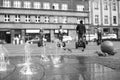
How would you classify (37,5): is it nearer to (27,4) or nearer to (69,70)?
(27,4)

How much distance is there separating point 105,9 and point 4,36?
3339 centimetres

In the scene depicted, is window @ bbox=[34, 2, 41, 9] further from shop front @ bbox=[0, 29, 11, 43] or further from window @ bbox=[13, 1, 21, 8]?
shop front @ bbox=[0, 29, 11, 43]

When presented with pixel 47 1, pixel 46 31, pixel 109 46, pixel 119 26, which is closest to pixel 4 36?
pixel 46 31

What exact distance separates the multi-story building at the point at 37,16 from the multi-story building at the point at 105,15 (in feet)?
8.58

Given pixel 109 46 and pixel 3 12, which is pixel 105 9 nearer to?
pixel 3 12

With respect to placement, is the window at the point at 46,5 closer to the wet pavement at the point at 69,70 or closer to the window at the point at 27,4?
the window at the point at 27,4

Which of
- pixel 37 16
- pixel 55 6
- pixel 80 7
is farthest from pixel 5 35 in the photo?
pixel 80 7

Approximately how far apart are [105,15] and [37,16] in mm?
23105

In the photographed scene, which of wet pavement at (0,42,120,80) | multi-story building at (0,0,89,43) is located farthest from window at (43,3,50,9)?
wet pavement at (0,42,120,80)

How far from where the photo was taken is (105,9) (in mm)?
66375

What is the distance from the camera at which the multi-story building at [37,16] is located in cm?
5359

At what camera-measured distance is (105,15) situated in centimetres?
6606

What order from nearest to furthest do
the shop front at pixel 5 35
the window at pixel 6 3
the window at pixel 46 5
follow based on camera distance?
1. the shop front at pixel 5 35
2. the window at pixel 6 3
3. the window at pixel 46 5

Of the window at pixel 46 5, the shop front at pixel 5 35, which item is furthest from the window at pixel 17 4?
the shop front at pixel 5 35
